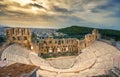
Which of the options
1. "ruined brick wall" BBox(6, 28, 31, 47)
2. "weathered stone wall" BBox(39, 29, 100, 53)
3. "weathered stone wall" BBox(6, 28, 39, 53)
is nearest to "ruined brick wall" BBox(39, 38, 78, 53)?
"weathered stone wall" BBox(39, 29, 100, 53)

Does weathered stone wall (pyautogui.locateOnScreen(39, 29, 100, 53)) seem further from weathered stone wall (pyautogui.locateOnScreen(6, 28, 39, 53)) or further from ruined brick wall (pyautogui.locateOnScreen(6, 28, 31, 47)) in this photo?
ruined brick wall (pyautogui.locateOnScreen(6, 28, 31, 47))

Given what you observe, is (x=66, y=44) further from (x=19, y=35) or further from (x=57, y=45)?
(x=19, y=35)

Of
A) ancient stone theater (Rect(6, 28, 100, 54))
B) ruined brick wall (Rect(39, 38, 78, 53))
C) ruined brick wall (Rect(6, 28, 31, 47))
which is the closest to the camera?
ruined brick wall (Rect(6, 28, 31, 47))

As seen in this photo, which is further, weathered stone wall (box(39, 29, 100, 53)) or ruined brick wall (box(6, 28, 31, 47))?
weathered stone wall (box(39, 29, 100, 53))

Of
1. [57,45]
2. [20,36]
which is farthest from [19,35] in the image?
[57,45]

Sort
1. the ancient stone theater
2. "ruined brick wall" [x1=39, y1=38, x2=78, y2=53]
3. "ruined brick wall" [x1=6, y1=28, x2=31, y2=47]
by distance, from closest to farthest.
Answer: "ruined brick wall" [x1=6, y1=28, x2=31, y2=47], the ancient stone theater, "ruined brick wall" [x1=39, y1=38, x2=78, y2=53]

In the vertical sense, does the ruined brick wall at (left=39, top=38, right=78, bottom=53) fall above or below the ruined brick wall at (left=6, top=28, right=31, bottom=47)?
below

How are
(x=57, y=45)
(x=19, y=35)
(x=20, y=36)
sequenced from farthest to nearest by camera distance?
(x=57, y=45) → (x=20, y=36) → (x=19, y=35)

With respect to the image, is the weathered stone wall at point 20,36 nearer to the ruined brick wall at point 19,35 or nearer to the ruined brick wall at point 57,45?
the ruined brick wall at point 19,35

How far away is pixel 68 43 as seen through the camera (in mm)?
79500

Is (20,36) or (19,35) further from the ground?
(19,35)

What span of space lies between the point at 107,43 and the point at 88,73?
24333mm

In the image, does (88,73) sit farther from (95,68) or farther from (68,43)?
(68,43)

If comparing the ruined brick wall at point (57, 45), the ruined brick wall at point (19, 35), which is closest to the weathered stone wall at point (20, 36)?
the ruined brick wall at point (19, 35)
